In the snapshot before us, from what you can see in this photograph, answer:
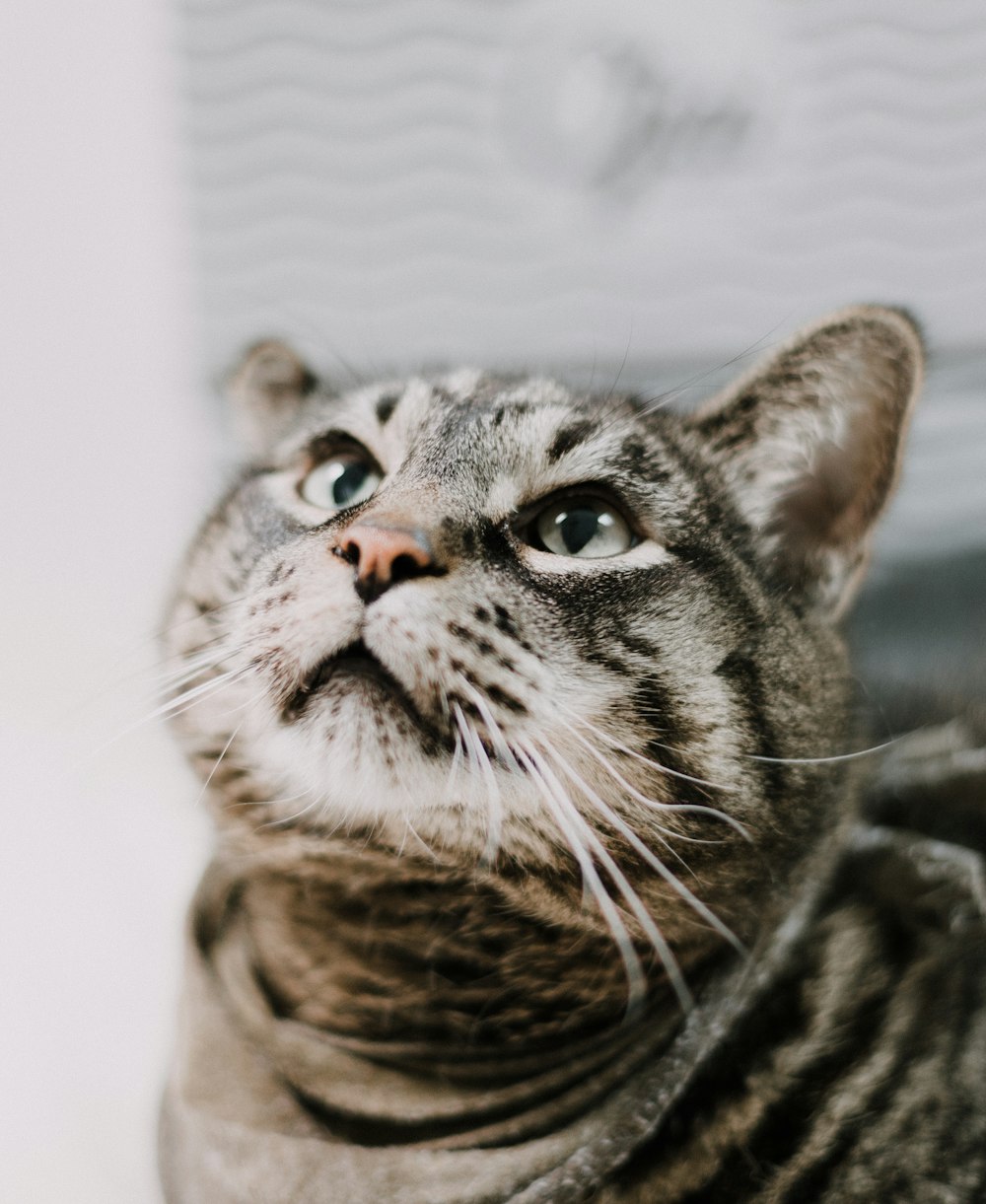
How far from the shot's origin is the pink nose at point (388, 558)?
518mm

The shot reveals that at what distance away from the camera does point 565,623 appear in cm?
53

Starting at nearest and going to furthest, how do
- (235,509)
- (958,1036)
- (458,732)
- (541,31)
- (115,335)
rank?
1. (458,732)
2. (958,1036)
3. (235,509)
4. (541,31)
5. (115,335)

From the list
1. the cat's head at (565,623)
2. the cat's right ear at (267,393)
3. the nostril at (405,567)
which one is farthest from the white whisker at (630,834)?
the cat's right ear at (267,393)

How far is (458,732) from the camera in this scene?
500mm

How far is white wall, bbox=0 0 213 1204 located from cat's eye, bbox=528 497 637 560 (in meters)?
0.35

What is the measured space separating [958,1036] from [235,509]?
2.27 feet

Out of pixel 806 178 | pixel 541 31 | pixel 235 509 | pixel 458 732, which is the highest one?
pixel 541 31

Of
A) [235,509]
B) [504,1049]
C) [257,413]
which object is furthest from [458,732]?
[257,413]

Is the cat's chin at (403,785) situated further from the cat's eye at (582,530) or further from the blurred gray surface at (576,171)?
the blurred gray surface at (576,171)

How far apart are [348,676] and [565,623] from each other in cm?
14

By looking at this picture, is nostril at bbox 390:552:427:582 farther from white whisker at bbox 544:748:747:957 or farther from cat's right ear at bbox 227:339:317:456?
cat's right ear at bbox 227:339:317:456

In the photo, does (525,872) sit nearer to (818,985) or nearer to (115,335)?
(818,985)

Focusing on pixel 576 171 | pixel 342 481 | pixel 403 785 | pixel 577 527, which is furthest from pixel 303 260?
pixel 403 785

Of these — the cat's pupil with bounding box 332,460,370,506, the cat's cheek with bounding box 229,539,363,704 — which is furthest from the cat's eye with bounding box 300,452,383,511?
the cat's cheek with bounding box 229,539,363,704
